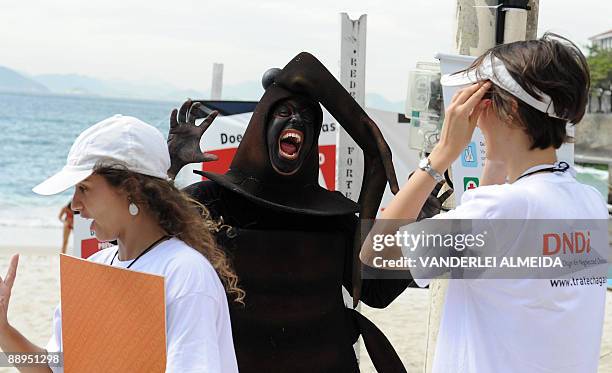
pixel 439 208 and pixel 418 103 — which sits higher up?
pixel 418 103

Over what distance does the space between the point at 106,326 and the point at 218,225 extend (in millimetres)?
894

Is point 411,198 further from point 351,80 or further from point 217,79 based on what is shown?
point 217,79

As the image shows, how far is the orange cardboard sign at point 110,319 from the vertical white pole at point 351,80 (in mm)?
2377

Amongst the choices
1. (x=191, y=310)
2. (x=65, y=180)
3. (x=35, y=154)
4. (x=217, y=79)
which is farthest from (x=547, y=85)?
(x=35, y=154)

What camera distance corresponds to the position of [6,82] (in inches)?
5251

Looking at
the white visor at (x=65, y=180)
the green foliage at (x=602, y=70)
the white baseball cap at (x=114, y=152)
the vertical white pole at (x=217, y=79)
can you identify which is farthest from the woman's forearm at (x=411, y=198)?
the green foliage at (x=602, y=70)

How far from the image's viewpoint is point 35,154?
147ft

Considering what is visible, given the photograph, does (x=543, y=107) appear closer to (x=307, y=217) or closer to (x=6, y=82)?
(x=307, y=217)

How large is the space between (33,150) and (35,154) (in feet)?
5.72

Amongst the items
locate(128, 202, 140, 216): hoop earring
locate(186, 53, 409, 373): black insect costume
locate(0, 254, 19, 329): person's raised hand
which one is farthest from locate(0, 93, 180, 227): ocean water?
locate(128, 202, 140, 216): hoop earring

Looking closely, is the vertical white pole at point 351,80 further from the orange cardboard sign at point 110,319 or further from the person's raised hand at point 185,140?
the orange cardboard sign at point 110,319

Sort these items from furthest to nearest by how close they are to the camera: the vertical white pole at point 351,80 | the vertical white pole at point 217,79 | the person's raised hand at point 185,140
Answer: the vertical white pole at point 217,79 → the vertical white pole at point 351,80 → the person's raised hand at point 185,140

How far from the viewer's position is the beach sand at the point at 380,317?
21.9 ft

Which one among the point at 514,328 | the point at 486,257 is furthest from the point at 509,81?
the point at 514,328
